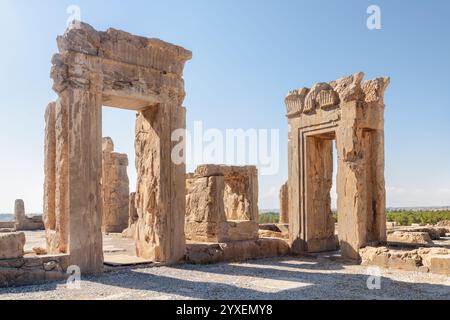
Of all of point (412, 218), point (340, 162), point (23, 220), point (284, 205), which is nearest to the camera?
point (340, 162)

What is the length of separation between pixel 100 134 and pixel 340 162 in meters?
4.99

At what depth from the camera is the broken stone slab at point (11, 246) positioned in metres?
6.87

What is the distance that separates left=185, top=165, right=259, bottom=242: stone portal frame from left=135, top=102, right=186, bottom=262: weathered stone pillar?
2.70 meters

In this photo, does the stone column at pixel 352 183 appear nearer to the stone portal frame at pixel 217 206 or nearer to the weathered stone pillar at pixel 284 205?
the stone portal frame at pixel 217 206

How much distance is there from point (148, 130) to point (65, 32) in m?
2.53

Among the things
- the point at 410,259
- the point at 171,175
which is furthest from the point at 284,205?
the point at 410,259

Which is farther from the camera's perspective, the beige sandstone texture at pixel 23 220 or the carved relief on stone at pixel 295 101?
the beige sandstone texture at pixel 23 220

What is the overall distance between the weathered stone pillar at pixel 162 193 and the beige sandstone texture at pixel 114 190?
29.7 feet

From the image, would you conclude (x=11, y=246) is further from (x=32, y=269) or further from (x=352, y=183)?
(x=352, y=183)

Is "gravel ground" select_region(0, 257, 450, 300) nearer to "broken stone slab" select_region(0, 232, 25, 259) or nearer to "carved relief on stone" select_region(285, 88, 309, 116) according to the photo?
"broken stone slab" select_region(0, 232, 25, 259)

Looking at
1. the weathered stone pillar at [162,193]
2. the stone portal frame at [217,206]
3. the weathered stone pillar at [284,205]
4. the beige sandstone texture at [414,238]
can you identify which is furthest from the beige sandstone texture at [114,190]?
the beige sandstone texture at [414,238]

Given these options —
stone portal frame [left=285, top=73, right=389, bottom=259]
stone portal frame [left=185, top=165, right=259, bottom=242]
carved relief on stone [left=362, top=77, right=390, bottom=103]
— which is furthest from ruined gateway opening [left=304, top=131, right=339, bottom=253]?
stone portal frame [left=185, top=165, right=259, bottom=242]

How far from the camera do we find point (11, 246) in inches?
273

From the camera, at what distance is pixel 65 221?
7.75 meters
